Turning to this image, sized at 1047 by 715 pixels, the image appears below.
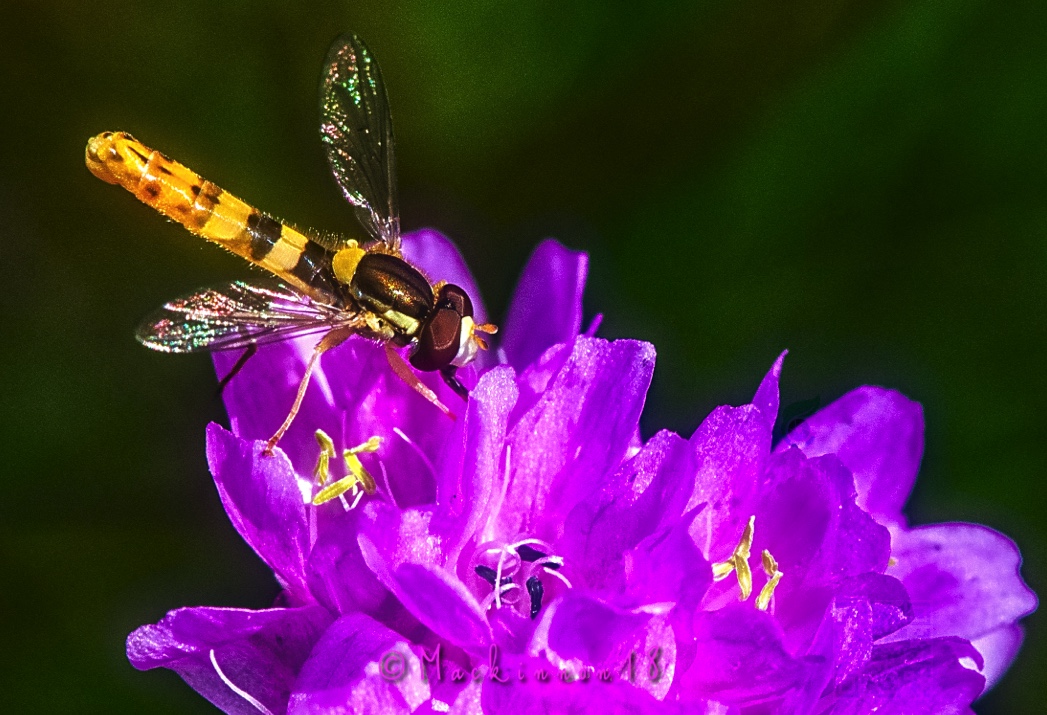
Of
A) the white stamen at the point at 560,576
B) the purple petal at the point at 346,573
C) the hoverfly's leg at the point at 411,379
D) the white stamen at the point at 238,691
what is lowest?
the white stamen at the point at 238,691

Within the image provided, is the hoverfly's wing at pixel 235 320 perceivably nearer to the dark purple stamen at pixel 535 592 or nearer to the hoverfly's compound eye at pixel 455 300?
the hoverfly's compound eye at pixel 455 300

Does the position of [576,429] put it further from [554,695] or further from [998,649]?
[998,649]

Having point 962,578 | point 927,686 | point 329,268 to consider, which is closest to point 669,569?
point 927,686

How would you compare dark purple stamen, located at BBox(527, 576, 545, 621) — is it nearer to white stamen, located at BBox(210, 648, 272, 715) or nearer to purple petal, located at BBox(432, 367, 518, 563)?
purple petal, located at BBox(432, 367, 518, 563)

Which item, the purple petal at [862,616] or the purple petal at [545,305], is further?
the purple petal at [545,305]

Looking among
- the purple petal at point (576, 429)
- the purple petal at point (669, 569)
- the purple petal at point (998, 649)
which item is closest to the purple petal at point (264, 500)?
the purple petal at point (576, 429)

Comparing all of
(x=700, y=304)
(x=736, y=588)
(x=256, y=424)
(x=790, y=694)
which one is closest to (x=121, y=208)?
(x=256, y=424)

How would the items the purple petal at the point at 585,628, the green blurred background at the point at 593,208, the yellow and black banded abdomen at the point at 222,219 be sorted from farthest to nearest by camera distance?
1. the green blurred background at the point at 593,208
2. the yellow and black banded abdomen at the point at 222,219
3. the purple petal at the point at 585,628
